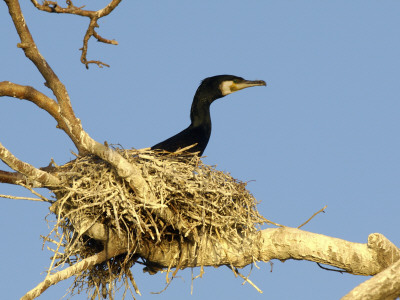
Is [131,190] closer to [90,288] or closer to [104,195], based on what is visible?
[104,195]

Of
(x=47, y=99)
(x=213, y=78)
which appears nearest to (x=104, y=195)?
(x=47, y=99)

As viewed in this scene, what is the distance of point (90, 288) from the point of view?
5930 mm

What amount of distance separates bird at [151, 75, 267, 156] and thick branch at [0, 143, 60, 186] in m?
2.28

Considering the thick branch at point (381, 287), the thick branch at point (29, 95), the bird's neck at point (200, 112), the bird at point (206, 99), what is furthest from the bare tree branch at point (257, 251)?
the bird's neck at point (200, 112)

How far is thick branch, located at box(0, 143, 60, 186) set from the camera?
15.4ft

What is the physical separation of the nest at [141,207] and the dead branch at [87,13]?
39.6 inches

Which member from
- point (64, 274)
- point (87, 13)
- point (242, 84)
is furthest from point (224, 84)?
point (64, 274)

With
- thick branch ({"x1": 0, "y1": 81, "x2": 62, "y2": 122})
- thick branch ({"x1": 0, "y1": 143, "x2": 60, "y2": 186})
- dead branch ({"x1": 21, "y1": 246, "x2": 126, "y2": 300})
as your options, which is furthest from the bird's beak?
thick branch ({"x1": 0, "y1": 143, "x2": 60, "y2": 186})

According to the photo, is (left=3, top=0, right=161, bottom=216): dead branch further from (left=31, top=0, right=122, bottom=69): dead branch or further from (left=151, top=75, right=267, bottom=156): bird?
(left=151, top=75, right=267, bottom=156): bird

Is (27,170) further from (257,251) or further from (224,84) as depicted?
(224,84)

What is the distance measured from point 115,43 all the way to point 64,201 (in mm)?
1637

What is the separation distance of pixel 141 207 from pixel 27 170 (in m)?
0.96

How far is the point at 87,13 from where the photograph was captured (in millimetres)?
5770

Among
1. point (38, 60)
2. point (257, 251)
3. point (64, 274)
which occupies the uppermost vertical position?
point (38, 60)
